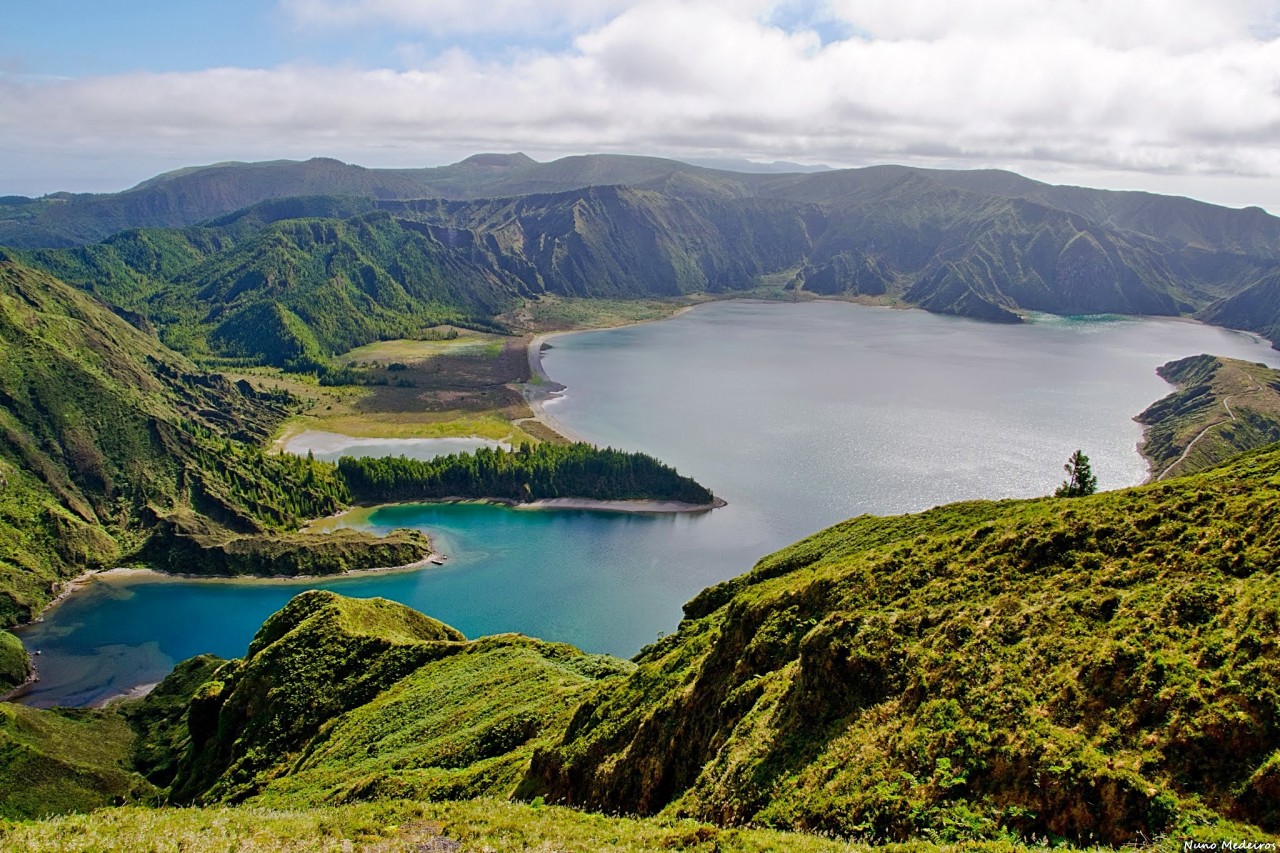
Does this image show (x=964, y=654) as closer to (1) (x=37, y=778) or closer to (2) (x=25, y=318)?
(1) (x=37, y=778)

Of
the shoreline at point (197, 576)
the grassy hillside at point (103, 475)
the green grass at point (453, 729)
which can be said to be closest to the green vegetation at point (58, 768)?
the green grass at point (453, 729)

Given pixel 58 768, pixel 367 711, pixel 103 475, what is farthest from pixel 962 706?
pixel 103 475

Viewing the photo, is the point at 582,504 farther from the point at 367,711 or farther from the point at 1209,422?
the point at 1209,422

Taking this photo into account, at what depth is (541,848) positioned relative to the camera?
2616cm

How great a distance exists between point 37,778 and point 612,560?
7301 centimetres

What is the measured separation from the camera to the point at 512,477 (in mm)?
152750

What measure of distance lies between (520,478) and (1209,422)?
144 meters

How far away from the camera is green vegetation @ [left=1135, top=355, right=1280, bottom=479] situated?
15062cm

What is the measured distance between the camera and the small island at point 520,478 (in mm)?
148625

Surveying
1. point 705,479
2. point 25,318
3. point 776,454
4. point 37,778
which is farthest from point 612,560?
point 25,318

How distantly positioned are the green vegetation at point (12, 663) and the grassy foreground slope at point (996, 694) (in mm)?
83198

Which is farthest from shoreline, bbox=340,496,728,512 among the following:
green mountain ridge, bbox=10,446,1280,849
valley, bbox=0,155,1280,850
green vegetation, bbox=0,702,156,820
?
green mountain ridge, bbox=10,446,1280,849

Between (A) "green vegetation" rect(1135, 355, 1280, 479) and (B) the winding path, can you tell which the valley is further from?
(B) the winding path

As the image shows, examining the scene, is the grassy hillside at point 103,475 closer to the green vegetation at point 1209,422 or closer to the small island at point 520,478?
the small island at point 520,478
